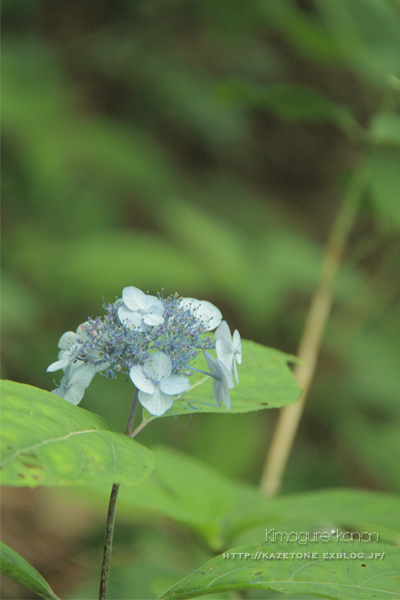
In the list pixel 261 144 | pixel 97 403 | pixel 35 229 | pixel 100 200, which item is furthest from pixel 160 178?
pixel 97 403

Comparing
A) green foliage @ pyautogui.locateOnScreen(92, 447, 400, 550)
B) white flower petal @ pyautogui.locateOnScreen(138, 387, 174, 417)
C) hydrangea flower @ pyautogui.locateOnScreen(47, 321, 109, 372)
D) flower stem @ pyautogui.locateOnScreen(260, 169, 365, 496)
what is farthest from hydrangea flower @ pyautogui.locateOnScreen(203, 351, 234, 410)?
flower stem @ pyautogui.locateOnScreen(260, 169, 365, 496)

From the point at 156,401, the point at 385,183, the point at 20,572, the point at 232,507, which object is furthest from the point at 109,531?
the point at 385,183

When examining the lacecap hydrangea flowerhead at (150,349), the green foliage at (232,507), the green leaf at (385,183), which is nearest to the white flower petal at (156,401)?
the lacecap hydrangea flowerhead at (150,349)

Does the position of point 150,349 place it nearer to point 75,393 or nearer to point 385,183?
point 75,393

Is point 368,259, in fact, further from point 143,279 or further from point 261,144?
point 143,279

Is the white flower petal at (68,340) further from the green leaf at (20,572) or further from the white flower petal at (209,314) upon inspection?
the green leaf at (20,572)

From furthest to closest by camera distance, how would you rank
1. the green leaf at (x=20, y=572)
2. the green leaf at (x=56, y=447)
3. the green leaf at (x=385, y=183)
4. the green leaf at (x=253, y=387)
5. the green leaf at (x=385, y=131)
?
1. the green leaf at (x=385, y=183)
2. the green leaf at (x=385, y=131)
3. the green leaf at (x=253, y=387)
4. the green leaf at (x=20, y=572)
5. the green leaf at (x=56, y=447)

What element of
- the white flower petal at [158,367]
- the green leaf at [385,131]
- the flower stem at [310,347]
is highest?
the green leaf at [385,131]
